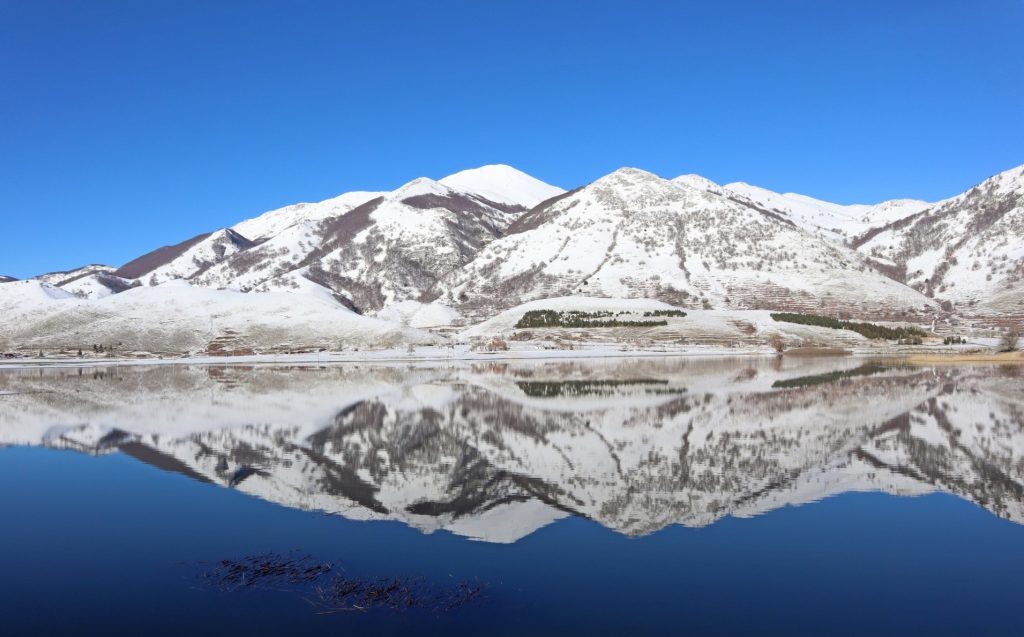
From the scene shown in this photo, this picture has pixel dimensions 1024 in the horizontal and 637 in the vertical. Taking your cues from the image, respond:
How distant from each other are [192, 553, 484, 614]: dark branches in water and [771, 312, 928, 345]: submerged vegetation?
93.2 meters

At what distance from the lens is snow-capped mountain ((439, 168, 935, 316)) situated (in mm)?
129000

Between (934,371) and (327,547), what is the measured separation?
56826mm

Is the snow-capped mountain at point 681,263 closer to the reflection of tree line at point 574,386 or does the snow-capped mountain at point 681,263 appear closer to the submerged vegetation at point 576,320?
the submerged vegetation at point 576,320

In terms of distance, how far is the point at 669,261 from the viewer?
474ft

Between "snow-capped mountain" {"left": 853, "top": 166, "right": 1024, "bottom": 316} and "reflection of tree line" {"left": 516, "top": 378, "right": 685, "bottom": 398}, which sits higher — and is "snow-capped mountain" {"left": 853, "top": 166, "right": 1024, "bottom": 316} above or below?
above

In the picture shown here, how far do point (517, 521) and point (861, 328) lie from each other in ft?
314

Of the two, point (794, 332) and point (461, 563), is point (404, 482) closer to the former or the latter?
point (461, 563)

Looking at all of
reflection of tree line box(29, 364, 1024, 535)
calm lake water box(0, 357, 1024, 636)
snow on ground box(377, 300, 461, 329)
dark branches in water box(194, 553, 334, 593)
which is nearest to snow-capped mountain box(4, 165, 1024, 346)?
snow on ground box(377, 300, 461, 329)

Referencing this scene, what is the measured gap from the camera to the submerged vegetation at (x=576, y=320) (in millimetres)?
96000

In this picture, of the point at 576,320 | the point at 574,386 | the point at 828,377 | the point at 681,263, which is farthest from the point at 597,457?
the point at 681,263

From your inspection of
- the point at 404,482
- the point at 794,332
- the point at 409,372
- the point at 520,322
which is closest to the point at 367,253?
the point at 520,322

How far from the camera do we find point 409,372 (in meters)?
56.8

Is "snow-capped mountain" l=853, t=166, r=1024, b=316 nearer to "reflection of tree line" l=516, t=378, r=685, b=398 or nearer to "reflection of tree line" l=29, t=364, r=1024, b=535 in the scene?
"reflection of tree line" l=516, t=378, r=685, b=398

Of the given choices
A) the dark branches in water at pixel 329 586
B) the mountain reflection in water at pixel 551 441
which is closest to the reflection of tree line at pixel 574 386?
the mountain reflection in water at pixel 551 441
